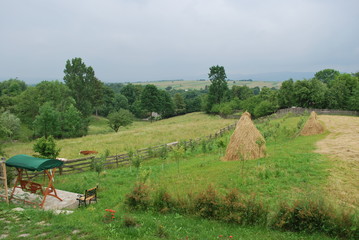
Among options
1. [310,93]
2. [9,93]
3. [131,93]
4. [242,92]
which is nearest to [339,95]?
[310,93]

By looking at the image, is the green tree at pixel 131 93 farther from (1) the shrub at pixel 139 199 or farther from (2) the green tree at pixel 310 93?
(1) the shrub at pixel 139 199

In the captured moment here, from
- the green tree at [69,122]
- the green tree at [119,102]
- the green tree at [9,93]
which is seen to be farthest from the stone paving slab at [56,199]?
the green tree at [119,102]

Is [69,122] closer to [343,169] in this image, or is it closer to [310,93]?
[343,169]

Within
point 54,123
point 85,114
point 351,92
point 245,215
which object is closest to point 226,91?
point 351,92

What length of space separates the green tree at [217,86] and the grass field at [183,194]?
52.3m

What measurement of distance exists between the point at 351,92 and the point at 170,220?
188ft

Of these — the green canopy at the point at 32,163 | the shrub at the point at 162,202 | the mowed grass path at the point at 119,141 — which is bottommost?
the mowed grass path at the point at 119,141

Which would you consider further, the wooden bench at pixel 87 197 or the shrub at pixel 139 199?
the wooden bench at pixel 87 197

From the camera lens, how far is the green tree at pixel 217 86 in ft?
223

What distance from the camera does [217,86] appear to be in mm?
70375

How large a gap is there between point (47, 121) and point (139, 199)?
112ft

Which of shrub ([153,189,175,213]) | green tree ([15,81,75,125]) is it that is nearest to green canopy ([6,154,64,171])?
shrub ([153,189,175,213])

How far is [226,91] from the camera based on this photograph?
71.0 meters

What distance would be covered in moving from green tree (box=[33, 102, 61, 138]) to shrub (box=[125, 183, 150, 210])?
3290 cm
